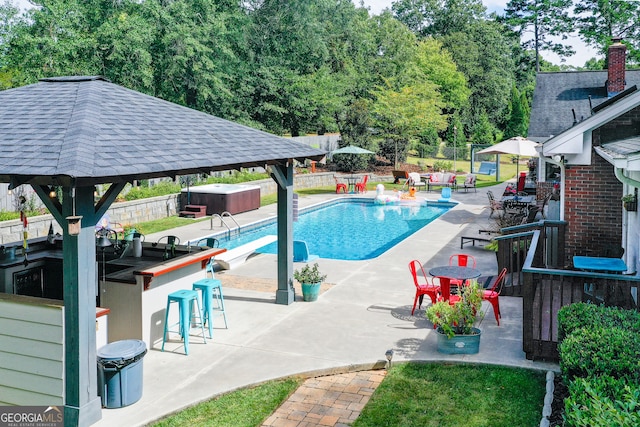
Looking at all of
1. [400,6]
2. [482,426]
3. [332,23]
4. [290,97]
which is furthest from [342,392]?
[400,6]

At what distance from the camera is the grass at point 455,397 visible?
6.21 meters

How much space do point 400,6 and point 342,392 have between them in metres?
67.2

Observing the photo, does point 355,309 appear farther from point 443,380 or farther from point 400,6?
point 400,6

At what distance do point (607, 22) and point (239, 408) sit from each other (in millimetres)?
45677

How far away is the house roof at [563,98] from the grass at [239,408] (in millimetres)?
14484

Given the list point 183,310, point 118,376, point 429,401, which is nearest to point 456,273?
point 429,401

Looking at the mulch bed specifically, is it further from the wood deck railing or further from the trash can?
the trash can

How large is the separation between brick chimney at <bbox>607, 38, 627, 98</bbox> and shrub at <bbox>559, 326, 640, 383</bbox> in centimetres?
1321

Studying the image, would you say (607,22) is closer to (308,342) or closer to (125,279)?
(308,342)

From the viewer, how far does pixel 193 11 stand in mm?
31625

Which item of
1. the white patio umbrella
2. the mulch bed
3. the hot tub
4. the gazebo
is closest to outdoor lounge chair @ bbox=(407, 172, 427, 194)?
the white patio umbrella

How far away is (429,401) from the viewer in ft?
21.9

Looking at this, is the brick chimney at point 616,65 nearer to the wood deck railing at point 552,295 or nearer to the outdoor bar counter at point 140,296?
the wood deck railing at point 552,295

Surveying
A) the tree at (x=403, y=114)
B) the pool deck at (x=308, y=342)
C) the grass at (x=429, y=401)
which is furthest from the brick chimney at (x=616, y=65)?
the tree at (x=403, y=114)
